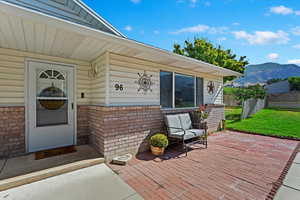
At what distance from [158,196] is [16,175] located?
7.90ft

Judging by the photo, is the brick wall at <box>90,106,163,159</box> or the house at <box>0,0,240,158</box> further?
the brick wall at <box>90,106,163,159</box>

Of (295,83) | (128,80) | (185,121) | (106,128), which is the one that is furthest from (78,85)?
(295,83)

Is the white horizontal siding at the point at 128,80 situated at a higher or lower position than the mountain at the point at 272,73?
lower

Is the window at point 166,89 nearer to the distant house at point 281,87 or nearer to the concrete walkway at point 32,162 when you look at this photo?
the concrete walkway at point 32,162

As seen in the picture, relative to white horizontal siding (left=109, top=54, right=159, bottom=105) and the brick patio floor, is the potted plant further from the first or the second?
white horizontal siding (left=109, top=54, right=159, bottom=105)

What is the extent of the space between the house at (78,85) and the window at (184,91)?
19.6 inches

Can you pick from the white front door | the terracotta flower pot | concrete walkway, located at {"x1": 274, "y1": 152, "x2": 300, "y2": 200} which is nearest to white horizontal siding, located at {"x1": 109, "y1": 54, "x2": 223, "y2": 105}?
the terracotta flower pot

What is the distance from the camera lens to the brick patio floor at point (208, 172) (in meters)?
2.12

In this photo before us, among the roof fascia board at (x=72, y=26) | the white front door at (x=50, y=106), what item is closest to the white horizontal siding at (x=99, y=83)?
the white front door at (x=50, y=106)

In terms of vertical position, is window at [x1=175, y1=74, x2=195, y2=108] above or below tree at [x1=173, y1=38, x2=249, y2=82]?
below

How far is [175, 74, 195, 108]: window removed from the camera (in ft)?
15.9

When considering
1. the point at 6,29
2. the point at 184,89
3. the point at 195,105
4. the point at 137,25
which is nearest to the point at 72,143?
the point at 6,29

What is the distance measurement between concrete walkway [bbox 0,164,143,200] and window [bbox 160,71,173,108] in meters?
2.58

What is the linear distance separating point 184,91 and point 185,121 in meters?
1.18
